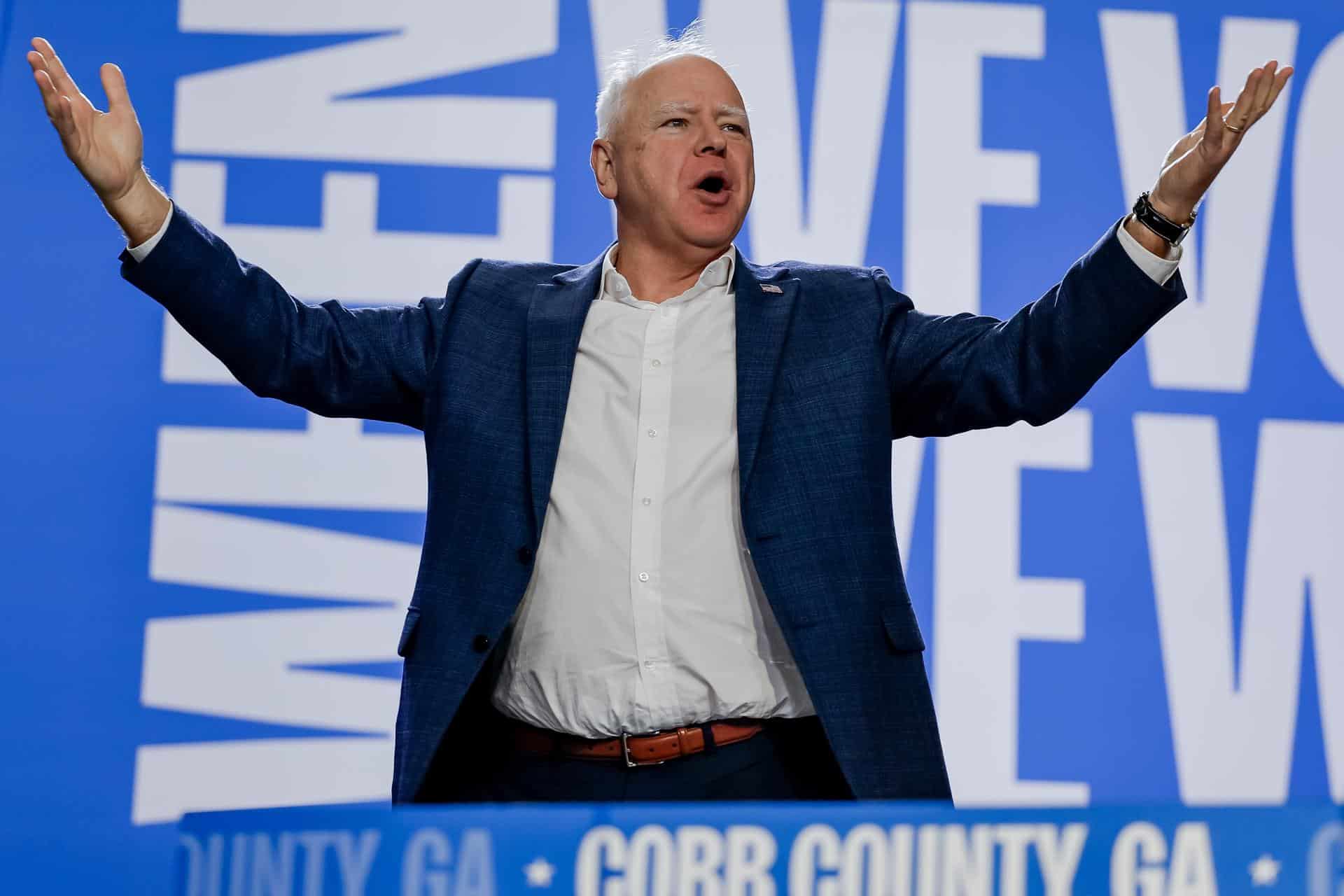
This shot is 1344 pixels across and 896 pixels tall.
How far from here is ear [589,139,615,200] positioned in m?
2.26

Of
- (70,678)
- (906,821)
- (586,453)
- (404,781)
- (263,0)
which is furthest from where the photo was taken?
(263,0)

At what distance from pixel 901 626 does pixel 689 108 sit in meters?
0.80

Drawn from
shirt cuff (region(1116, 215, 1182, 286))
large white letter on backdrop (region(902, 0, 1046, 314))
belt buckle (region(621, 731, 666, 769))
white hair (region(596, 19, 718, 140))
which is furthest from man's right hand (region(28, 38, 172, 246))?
large white letter on backdrop (region(902, 0, 1046, 314))

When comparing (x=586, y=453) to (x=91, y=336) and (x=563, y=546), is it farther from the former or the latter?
(x=91, y=336)

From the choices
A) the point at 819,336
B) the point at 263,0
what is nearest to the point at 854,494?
the point at 819,336

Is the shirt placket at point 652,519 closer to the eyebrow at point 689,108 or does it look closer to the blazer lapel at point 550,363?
the blazer lapel at point 550,363

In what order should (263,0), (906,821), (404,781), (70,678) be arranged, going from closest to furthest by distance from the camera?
(906,821) → (404,781) → (70,678) → (263,0)

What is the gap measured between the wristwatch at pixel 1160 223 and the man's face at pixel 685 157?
0.57 m

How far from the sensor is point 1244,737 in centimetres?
307

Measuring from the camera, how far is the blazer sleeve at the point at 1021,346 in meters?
1.77

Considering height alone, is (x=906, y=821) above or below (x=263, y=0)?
below

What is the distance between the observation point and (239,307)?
190 centimetres

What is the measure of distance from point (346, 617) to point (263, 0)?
1259 millimetres

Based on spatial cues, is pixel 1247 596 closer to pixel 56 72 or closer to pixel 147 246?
pixel 147 246
